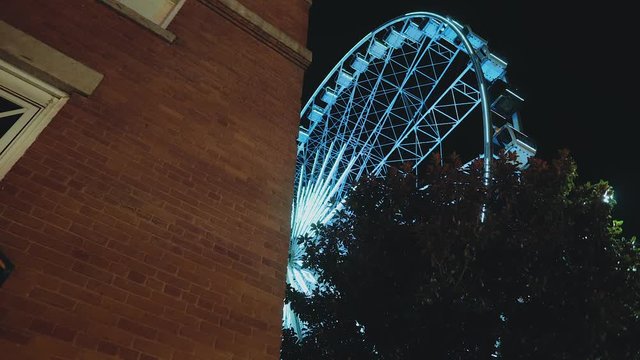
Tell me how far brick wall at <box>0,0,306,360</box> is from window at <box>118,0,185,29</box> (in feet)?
0.46

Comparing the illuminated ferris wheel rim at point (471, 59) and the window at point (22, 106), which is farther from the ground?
the illuminated ferris wheel rim at point (471, 59)

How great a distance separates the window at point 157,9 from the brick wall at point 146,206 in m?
0.14

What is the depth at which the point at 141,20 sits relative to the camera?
4.18 m

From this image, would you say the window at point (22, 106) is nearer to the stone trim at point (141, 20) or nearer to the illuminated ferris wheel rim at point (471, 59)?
the stone trim at point (141, 20)

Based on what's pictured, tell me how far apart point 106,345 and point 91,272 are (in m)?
0.46

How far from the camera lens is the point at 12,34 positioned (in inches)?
127

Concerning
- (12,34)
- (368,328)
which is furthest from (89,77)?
(368,328)

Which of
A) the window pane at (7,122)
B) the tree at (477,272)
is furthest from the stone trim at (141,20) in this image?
the tree at (477,272)

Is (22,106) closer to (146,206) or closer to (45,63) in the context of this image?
(45,63)

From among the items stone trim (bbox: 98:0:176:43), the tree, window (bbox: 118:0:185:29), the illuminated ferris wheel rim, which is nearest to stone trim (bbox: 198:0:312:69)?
window (bbox: 118:0:185:29)

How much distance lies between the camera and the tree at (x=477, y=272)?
18.8 feet

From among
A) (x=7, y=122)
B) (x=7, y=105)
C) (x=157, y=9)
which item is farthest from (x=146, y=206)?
(x=157, y=9)

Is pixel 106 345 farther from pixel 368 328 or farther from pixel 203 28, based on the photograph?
pixel 368 328

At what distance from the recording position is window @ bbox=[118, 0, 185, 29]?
14.9 feet
